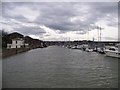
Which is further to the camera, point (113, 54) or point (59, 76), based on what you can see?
point (113, 54)


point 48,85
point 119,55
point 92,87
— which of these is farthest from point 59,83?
point 119,55

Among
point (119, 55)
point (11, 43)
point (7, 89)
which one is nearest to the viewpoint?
point (7, 89)

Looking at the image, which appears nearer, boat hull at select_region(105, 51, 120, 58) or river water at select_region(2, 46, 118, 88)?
river water at select_region(2, 46, 118, 88)

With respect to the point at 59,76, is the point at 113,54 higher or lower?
higher

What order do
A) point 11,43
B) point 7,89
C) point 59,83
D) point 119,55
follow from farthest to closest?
point 11,43 < point 119,55 < point 59,83 < point 7,89

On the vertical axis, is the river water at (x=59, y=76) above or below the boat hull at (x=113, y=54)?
below

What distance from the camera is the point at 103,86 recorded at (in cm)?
1067

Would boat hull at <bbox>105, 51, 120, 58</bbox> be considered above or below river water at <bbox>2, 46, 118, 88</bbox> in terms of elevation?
above

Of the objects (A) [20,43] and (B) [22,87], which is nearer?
(B) [22,87]

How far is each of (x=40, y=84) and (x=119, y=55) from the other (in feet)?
73.5

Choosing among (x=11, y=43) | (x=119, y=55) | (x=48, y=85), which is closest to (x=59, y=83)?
(x=48, y=85)

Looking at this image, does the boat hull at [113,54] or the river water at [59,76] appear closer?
the river water at [59,76]

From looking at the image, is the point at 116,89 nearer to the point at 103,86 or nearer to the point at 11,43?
the point at 103,86

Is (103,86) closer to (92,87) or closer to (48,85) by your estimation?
(92,87)
